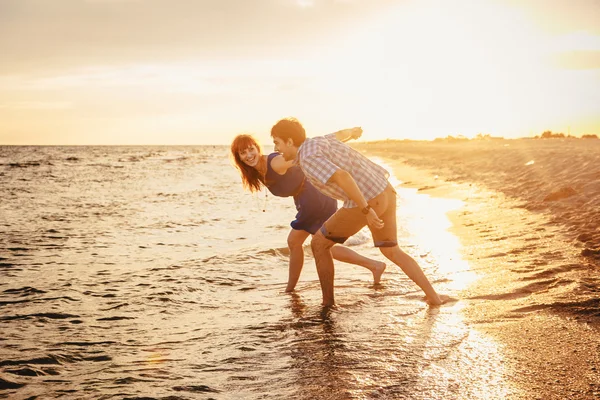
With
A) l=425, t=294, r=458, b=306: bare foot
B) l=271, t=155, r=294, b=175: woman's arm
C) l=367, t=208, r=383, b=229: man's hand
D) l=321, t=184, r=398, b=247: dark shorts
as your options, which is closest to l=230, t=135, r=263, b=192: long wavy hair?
l=271, t=155, r=294, b=175: woman's arm

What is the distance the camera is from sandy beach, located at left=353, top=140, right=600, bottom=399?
329 centimetres

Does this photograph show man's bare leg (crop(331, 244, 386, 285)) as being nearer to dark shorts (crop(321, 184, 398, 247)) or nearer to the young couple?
the young couple

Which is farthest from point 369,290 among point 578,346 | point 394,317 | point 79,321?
point 79,321

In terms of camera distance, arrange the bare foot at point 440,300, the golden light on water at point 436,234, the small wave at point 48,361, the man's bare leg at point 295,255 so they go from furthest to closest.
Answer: the golden light on water at point 436,234 → the man's bare leg at point 295,255 → the bare foot at point 440,300 → the small wave at point 48,361

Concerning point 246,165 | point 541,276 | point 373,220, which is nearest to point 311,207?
point 246,165

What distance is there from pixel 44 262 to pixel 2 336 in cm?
401

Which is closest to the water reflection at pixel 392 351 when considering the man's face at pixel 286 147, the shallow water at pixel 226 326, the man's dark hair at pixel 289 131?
the shallow water at pixel 226 326

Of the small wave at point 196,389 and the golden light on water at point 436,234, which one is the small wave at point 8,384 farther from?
the golden light on water at point 436,234

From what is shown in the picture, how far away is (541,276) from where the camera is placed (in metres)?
5.51

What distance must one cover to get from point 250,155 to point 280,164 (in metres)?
0.40

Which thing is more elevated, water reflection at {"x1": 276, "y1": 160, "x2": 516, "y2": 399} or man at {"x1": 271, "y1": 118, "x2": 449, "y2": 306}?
man at {"x1": 271, "y1": 118, "x2": 449, "y2": 306}

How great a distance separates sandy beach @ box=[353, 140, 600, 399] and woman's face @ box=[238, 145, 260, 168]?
259 cm

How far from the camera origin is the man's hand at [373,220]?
449cm

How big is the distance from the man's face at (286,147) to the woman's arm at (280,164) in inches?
6.4
